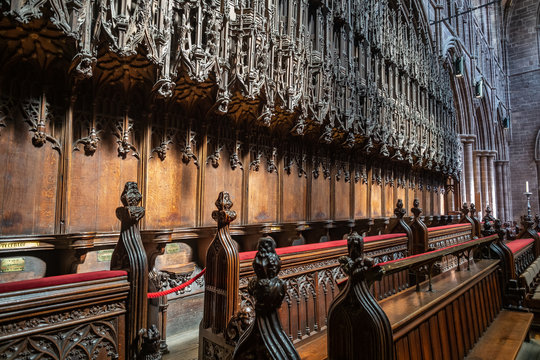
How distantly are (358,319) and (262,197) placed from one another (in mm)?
4068

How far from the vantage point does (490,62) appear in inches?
741

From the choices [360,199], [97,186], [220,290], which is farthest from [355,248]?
[360,199]

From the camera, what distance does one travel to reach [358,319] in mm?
1556

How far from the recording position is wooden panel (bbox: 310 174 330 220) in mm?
6594

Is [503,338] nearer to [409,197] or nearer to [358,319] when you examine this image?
[358,319]

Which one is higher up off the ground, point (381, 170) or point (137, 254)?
point (381, 170)

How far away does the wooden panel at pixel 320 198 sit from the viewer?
6594mm

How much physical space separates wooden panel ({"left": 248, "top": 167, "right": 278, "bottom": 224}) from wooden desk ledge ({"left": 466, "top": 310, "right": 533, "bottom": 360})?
334 cm

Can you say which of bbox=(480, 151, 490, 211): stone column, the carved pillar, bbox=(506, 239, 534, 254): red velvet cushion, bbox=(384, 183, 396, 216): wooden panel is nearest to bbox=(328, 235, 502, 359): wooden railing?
the carved pillar

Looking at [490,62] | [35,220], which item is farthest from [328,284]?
[490,62]

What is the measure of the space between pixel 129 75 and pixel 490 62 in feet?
70.2

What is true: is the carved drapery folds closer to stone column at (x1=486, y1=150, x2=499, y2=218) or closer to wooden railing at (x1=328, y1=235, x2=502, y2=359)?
wooden railing at (x1=328, y1=235, x2=502, y2=359)

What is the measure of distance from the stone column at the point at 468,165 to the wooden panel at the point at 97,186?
1576cm

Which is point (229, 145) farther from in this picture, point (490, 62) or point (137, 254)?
point (490, 62)
